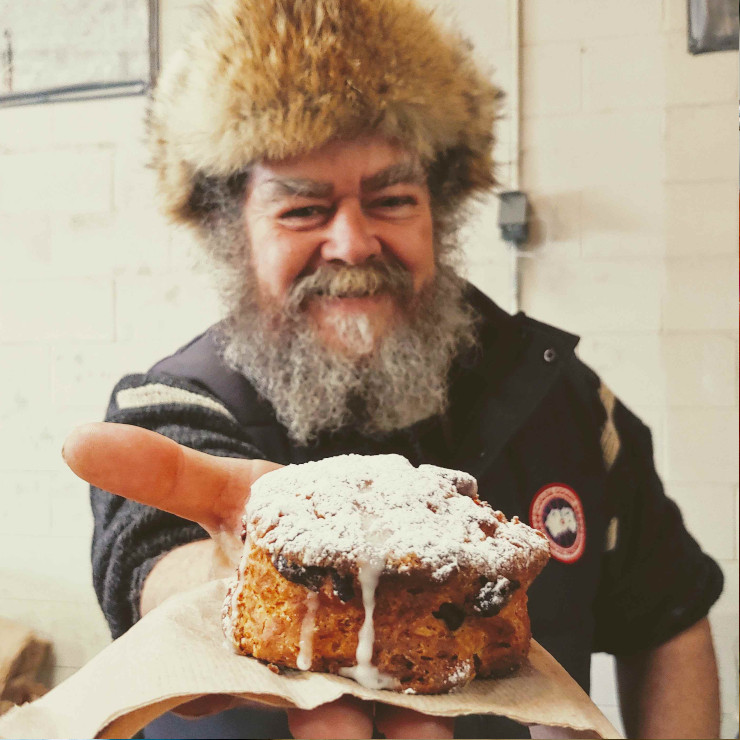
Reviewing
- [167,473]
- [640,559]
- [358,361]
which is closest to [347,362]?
[358,361]

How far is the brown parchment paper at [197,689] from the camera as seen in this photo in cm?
51

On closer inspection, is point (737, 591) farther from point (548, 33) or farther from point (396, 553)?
point (548, 33)

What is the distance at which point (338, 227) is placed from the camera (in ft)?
2.49

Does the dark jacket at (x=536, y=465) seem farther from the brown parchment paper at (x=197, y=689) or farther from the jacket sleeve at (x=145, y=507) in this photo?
the brown parchment paper at (x=197, y=689)

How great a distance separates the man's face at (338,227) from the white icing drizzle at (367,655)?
36 centimetres

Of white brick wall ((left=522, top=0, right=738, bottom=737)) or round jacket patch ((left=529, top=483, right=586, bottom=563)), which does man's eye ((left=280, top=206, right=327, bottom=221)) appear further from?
round jacket patch ((left=529, top=483, right=586, bottom=563))

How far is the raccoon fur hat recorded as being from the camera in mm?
731

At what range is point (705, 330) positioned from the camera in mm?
922

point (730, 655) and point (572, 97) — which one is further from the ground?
point (572, 97)

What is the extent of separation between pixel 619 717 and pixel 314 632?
60 cm

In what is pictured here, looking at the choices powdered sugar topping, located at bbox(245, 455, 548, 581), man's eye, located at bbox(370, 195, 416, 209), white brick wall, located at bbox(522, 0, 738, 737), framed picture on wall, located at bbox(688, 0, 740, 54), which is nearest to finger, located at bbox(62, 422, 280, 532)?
powdered sugar topping, located at bbox(245, 455, 548, 581)

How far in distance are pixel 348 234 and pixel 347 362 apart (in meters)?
0.16

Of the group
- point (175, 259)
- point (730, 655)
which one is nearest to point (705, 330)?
point (730, 655)

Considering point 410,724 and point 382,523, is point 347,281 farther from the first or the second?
point 410,724
